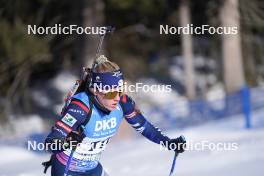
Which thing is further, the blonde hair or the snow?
the snow

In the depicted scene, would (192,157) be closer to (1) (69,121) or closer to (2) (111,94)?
(2) (111,94)

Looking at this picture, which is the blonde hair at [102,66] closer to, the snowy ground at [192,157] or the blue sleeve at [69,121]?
the blue sleeve at [69,121]

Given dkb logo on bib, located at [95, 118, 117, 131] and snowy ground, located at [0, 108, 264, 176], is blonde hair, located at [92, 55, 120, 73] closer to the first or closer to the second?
dkb logo on bib, located at [95, 118, 117, 131]

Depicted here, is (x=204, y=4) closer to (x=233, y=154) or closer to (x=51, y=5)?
(x=51, y=5)

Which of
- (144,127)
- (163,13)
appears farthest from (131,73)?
(144,127)

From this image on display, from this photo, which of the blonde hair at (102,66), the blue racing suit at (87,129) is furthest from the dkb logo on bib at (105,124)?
the blonde hair at (102,66)

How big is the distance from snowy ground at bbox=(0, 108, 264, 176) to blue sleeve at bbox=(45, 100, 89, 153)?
3.78 m

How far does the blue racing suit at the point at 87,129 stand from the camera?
4.37 metres

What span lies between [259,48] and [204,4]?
14.1 feet

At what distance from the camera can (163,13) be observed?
24984 millimetres

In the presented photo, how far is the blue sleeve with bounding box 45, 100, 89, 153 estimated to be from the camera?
14.2 ft

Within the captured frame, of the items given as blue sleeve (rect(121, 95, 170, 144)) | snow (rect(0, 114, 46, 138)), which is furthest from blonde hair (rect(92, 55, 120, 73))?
snow (rect(0, 114, 46, 138))

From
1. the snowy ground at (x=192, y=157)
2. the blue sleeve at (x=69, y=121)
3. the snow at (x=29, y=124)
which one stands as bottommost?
the blue sleeve at (x=69, y=121)

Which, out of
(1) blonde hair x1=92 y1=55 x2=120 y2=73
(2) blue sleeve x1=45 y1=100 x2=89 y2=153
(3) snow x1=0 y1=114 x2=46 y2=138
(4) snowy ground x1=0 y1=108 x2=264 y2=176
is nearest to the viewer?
(2) blue sleeve x1=45 y1=100 x2=89 y2=153
